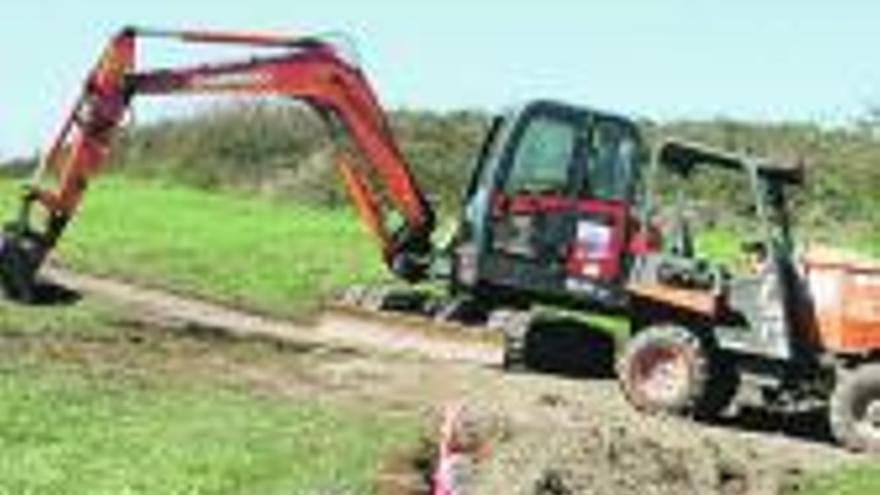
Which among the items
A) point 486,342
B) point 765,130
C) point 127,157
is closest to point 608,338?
point 486,342

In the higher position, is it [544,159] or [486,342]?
[544,159]

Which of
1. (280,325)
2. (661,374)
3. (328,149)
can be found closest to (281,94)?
(280,325)

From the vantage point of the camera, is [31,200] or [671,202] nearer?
[671,202]

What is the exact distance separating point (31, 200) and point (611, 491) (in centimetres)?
1498

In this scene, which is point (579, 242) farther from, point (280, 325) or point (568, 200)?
point (280, 325)

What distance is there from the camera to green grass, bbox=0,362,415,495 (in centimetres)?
1684

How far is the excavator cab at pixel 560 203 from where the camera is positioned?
91.3 feet

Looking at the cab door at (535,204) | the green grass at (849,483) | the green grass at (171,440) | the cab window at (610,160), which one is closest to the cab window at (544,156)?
the cab door at (535,204)

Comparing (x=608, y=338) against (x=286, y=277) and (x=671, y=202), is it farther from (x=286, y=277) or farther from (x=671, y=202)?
(x=286, y=277)

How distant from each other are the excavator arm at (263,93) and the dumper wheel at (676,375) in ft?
20.8

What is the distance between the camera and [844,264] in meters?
24.0

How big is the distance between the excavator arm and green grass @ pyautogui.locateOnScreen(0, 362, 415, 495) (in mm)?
7080

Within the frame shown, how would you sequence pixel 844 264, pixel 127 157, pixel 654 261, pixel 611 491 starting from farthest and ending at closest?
pixel 127 157, pixel 654 261, pixel 844 264, pixel 611 491

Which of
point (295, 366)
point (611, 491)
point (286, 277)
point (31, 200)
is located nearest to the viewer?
point (611, 491)
